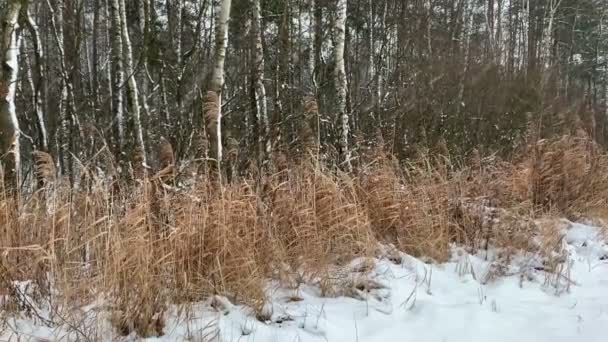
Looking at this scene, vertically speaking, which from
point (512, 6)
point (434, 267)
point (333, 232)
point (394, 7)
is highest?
point (512, 6)

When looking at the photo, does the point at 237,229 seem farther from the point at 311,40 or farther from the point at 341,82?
the point at 311,40

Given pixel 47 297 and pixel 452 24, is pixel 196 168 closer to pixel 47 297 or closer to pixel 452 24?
pixel 47 297

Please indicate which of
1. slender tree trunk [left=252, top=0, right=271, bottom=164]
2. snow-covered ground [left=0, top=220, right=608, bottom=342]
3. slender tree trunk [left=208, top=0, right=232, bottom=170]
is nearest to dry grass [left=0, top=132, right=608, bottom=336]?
snow-covered ground [left=0, top=220, right=608, bottom=342]

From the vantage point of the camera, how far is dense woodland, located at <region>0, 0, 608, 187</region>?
545cm

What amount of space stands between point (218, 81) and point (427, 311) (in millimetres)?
3235

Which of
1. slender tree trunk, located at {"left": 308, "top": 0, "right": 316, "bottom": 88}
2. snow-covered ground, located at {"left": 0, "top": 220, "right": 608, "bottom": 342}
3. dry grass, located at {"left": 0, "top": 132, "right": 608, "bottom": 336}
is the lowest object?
snow-covered ground, located at {"left": 0, "top": 220, "right": 608, "bottom": 342}

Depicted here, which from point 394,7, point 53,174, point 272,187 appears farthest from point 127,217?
point 394,7

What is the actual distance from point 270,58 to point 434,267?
709cm

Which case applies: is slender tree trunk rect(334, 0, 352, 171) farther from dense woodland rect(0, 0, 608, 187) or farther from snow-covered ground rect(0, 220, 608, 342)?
snow-covered ground rect(0, 220, 608, 342)

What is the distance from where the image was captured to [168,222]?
3551 millimetres

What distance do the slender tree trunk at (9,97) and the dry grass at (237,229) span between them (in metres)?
1.11

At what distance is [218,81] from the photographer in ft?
18.1

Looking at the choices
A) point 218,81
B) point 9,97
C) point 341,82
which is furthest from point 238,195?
point 341,82

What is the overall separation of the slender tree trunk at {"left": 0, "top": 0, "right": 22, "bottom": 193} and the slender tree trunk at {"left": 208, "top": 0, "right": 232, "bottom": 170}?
1.69 m
